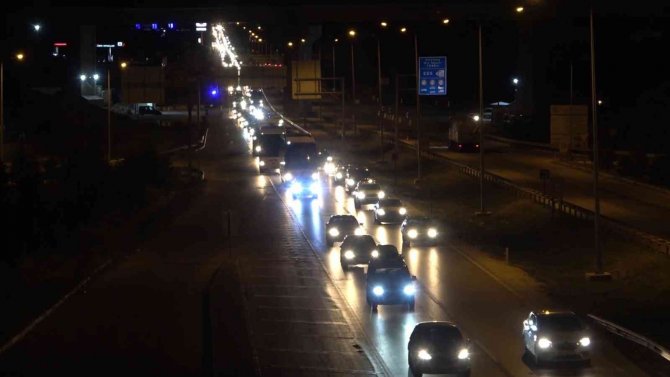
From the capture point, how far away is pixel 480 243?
43312mm

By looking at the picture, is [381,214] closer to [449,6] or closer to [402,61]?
[449,6]

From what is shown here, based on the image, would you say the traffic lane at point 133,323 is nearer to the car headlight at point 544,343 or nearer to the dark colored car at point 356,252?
the dark colored car at point 356,252

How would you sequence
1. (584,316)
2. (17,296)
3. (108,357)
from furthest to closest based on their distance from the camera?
(17,296) → (584,316) → (108,357)

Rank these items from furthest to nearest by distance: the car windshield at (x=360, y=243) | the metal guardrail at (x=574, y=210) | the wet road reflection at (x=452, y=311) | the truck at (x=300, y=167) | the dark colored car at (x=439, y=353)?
the truck at (x=300, y=167), the car windshield at (x=360, y=243), the metal guardrail at (x=574, y=210), the wet road reflection at (x=452, y=311), the dark colored car at (x=439, y=353)

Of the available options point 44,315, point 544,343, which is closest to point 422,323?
point 544,343

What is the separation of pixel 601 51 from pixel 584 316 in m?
86.3

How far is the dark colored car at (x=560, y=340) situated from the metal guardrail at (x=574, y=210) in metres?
13.3

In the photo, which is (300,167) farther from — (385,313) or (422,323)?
(422,323)

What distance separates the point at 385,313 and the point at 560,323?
702 cm

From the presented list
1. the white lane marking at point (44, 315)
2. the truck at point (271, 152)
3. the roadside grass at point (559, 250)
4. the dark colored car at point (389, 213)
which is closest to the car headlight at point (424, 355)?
the roadside grass at point (559, 250)

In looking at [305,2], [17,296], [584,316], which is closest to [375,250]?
[584,316]

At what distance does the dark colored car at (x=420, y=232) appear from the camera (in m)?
42.0

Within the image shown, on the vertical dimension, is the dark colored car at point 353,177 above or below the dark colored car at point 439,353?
above

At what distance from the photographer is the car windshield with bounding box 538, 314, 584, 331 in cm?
2231
